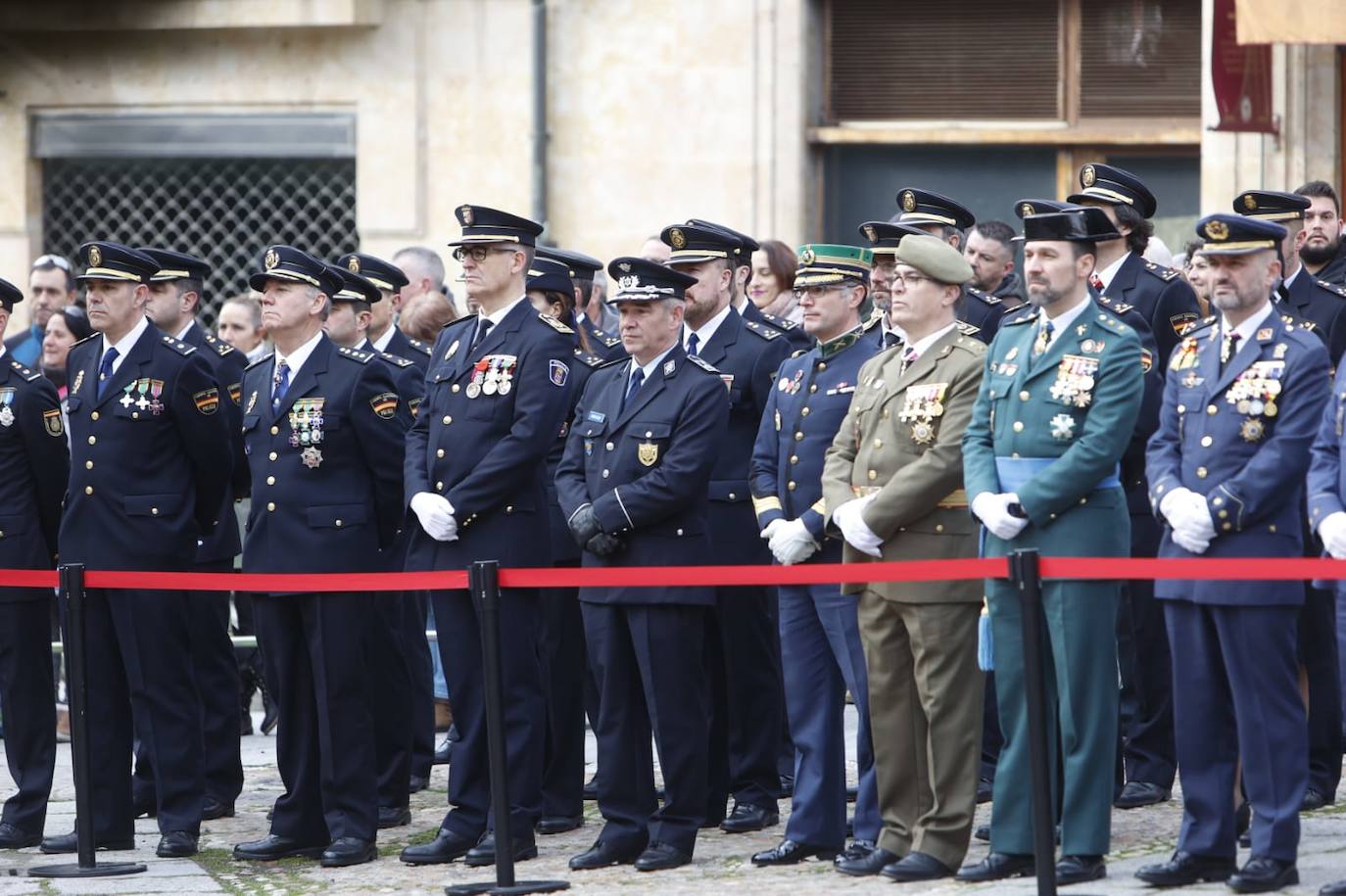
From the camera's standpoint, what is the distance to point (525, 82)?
14.2 meters

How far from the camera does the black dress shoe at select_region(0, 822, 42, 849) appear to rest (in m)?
8.75

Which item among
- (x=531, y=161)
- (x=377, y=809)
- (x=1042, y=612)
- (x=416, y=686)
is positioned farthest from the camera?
(x=531, y=161)

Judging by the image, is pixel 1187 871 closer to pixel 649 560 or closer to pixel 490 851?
pixel 649 560

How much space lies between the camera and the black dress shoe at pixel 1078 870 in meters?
7.21

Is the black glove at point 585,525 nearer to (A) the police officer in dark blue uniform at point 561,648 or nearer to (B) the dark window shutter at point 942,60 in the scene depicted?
(A) the police officer in dark blue uniform at point 561,648

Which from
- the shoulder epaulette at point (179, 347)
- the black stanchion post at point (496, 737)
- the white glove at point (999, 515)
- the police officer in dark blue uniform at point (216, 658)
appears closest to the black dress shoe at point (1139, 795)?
the white glove at point (999, 515)

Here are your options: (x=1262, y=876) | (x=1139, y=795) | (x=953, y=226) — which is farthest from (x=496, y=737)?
(x=953, y=226)

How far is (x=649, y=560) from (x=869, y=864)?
1210 millimetres

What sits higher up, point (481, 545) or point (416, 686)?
point (481, 545)

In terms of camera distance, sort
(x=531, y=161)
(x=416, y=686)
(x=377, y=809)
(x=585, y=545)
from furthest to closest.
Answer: (x=531, y=161), (x=416, y=686), (x=377, y=809), (x=585, y=545)

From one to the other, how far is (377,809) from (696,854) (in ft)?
3.91

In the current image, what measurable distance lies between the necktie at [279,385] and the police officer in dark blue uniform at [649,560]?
1.08 m

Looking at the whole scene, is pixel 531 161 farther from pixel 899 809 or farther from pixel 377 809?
pixel 899 809

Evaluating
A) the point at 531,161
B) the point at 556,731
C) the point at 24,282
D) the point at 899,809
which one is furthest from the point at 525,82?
the point at 899,809
